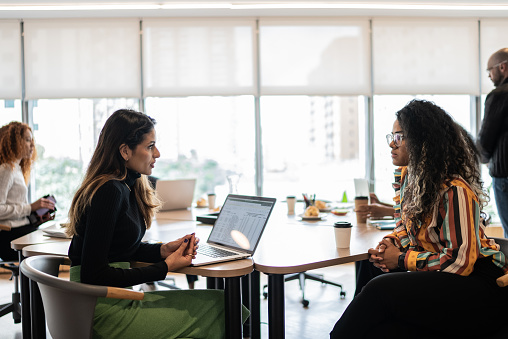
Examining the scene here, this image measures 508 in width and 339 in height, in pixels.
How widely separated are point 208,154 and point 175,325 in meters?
3.59

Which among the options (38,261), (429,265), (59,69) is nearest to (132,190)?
(38,261)

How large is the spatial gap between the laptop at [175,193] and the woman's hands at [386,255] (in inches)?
75.8

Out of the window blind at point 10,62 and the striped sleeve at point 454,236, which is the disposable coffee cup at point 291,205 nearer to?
the striped sleeve at point 454,236

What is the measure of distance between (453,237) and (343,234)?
55 cm

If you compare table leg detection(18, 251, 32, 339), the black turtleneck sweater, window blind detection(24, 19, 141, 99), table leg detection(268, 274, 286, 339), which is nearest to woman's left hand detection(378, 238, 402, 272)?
table leg detection(268, 274, 286, 339)

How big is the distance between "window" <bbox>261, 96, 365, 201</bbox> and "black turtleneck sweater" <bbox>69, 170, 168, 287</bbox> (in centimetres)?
343

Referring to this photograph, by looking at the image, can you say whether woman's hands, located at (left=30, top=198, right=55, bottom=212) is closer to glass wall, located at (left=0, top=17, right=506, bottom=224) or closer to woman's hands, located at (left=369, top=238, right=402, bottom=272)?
glass wall, located at (left=0, top=17, right=506, bottom=224)

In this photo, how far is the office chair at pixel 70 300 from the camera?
151 cm

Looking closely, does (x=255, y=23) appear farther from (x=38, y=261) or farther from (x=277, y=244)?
→ (x=38, y=261)

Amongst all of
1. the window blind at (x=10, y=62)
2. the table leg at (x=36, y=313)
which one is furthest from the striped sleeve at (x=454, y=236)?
the window blind at (x=10, y=62)

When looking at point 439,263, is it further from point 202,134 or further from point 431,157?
point 202,134

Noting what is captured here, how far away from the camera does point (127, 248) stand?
1855mm

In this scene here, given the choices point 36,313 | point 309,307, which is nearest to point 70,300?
point 36,313

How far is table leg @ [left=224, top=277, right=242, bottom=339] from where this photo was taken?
177 cm
